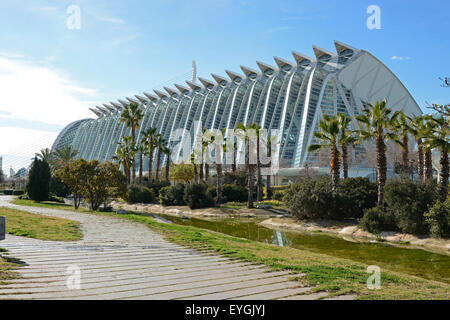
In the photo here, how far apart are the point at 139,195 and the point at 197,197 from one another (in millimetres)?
10198

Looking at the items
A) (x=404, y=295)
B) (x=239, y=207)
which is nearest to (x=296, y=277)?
(x=404, y=295)

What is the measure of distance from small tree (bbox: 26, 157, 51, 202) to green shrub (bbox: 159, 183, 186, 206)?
1213cm

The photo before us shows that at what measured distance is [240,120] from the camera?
75688 mm

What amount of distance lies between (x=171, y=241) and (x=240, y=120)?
6360 cm

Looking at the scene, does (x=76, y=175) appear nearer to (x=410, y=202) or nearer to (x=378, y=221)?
(x=378, y=221)

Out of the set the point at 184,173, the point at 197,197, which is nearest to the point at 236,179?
the point at 197,197

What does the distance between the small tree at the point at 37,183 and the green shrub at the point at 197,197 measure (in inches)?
553

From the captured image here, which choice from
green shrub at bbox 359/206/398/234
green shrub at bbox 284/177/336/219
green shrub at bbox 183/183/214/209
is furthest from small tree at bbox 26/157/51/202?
green shrub at bbox 359/206/398/234

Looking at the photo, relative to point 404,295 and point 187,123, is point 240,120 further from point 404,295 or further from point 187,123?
point 404,295

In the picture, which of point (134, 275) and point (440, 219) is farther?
point (440, 219)

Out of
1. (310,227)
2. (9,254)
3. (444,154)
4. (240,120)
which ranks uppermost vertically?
(240,120)

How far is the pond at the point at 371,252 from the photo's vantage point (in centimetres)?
1335

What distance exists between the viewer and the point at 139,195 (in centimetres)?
4759

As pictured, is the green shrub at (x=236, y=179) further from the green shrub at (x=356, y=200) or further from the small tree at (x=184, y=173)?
the green shrub at (x=356, y=200)
